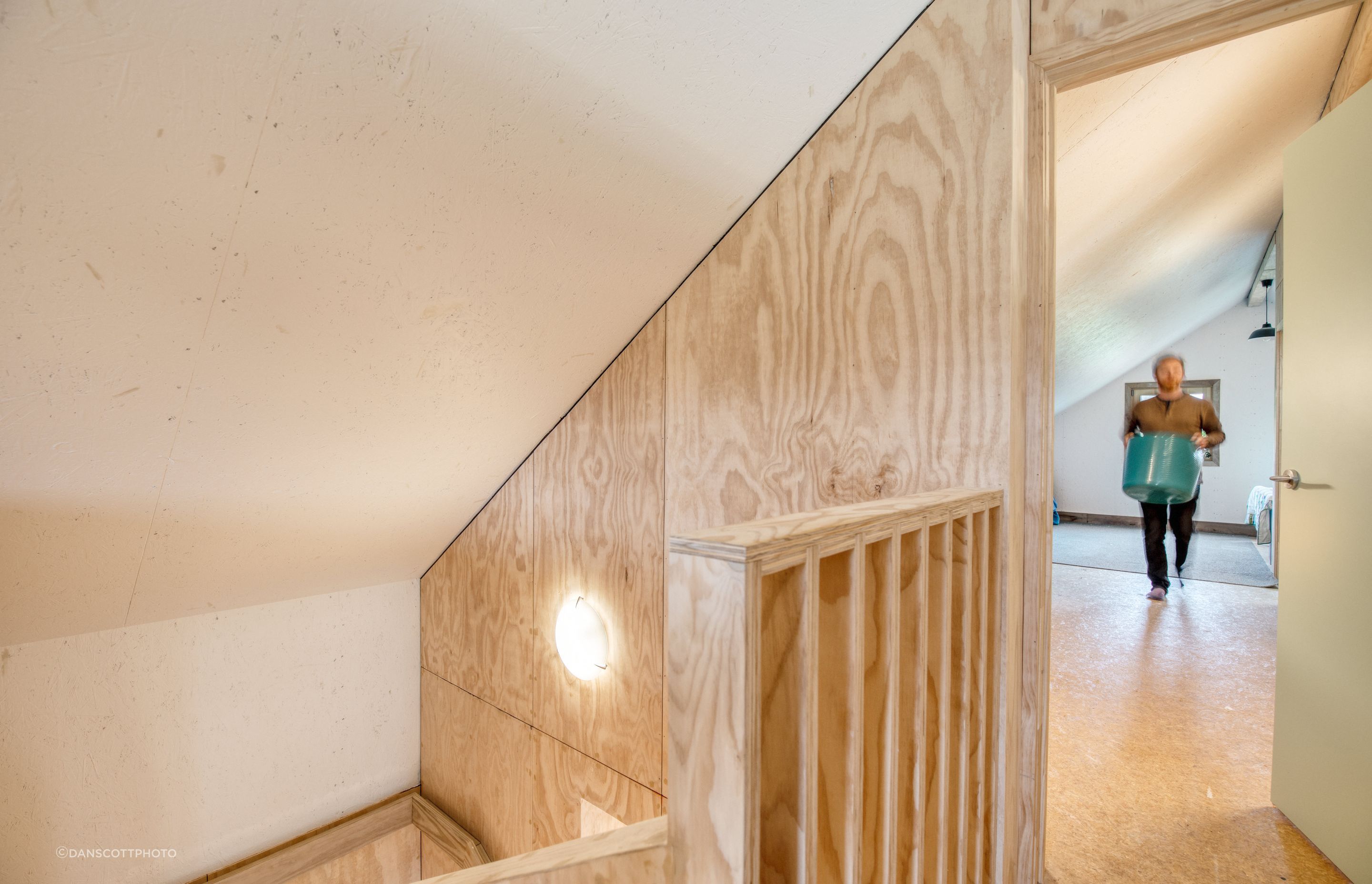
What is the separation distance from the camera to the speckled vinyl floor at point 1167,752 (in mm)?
1536

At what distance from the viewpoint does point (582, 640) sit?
233 centimetres

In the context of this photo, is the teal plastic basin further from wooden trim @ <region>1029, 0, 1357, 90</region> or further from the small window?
the small window

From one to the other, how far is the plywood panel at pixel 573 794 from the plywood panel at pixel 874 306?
1.03 meters

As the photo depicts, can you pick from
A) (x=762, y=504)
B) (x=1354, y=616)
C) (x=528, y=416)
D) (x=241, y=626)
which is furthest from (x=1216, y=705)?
(x=241, y=626)

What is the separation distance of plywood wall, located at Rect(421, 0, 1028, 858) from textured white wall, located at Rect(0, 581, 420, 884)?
522 mm

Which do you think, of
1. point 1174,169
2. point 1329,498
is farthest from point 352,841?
point 1174,169

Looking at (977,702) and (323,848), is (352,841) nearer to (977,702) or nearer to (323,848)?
(323,848)

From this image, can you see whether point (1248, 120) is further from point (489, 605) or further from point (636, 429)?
point (489, 605)

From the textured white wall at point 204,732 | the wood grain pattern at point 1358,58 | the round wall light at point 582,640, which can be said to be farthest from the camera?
the round wall light at point 582,640

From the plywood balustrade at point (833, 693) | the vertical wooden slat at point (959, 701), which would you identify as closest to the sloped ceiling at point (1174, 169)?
the vertical wooden slat at point (959, 701)

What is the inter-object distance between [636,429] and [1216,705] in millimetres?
2423

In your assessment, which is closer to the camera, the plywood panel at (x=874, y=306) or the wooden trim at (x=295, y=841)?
the plywood panel at (x=874, y=306)

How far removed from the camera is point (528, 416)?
229 centimetres

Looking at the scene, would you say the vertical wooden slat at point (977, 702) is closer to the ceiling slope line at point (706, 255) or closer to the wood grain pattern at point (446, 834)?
the ceiling slope line at point (706, 255)
